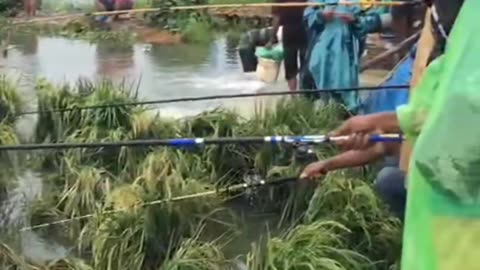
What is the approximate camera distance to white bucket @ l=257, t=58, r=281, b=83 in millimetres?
8875

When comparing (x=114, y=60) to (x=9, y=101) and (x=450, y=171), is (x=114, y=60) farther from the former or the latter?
(x=450, y=171)

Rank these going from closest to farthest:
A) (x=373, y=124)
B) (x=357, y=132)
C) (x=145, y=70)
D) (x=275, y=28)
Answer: (x=373, y=124), (x=357, y=132), (x=275, y=28), (x=145, y=70)

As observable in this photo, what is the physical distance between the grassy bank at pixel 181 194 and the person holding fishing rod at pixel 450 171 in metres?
2.50

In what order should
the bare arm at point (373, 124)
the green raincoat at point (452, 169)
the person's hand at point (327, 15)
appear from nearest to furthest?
the green raincoat at point (452, 169), the bare arm at point (373, 124), the person's hand at point (327, 15)

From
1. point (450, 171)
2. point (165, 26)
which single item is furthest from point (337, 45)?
point (165, 26)

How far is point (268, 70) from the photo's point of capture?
353 inches

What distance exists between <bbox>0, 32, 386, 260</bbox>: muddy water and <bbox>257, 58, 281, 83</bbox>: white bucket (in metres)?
0.07

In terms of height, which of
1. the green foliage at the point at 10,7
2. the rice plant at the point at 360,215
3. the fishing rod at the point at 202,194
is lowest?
the green foliage at the point at 10,7

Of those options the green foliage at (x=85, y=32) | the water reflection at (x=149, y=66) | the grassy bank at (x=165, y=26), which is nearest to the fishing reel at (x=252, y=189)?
the water reflection at (x=149, y=66)

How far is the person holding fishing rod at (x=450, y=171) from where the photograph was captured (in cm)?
121

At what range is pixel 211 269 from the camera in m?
4.00

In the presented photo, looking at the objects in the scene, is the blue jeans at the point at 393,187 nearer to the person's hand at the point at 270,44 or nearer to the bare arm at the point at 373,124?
the bare arm at the point at 373,124

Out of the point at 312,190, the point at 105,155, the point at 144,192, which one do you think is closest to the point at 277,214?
the point at 312,190

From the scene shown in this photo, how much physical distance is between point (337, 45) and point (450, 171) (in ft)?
19.3
